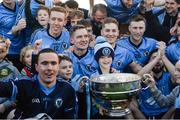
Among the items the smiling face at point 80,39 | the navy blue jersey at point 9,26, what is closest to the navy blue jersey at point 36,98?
the smiling face at point 80,39

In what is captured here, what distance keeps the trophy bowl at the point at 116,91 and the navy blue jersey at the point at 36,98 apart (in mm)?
356

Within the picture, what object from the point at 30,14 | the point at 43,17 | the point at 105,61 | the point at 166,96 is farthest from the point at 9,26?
the point at 166,96

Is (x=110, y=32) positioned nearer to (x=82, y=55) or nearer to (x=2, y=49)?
(x=82, y=55)

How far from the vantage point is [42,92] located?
3.01 metres

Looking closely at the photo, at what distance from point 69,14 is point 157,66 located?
4.67 feet

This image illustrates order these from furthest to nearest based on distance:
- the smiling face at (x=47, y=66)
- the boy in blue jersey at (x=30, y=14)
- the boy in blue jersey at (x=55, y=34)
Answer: the boy in blue jersey at (x=30, y=14)
the boy in blue jersey at (x=55, y=34)
the smiling face at (x=47, y=66)

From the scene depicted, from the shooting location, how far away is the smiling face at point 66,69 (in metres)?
3.47

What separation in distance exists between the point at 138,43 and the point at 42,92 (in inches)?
63.7

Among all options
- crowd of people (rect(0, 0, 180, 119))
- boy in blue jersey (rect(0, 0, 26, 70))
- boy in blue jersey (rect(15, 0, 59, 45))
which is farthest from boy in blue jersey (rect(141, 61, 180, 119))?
boy in blue jersey (rect(0, 0, 26, 70))

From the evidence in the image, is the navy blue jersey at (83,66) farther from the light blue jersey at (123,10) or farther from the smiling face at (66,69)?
the light blue jersey at (123,10)

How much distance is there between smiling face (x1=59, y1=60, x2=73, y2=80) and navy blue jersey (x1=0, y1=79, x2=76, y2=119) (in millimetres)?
391

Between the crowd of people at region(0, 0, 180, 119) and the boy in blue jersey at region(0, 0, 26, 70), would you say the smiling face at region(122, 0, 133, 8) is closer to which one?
the crowd of people at region(0, 0, 180, 119)

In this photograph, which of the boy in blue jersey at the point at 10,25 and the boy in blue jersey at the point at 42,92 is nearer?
the boy in blue jersey at the point at 42,92

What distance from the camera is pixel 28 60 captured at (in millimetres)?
3902
